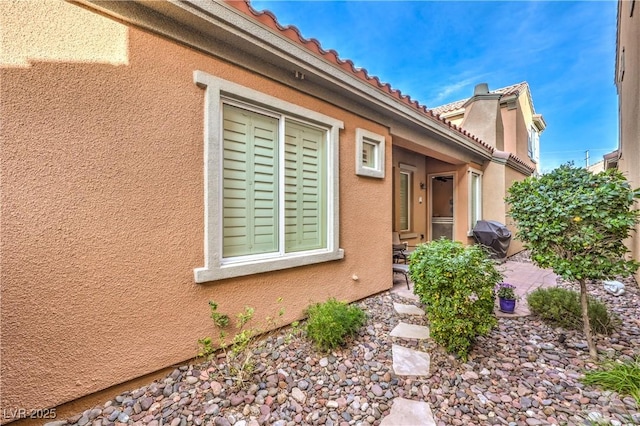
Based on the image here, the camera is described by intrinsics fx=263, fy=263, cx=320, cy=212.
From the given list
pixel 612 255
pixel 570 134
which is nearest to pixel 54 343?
pixel 612 255

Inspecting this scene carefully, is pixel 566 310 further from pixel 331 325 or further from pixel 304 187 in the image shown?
pixel 304 187

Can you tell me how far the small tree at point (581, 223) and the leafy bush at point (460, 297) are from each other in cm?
79

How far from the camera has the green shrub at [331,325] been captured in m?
3.34

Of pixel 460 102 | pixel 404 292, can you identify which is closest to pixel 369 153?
pixel 404 292

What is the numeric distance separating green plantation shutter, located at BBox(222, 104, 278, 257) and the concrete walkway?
89.7 inches

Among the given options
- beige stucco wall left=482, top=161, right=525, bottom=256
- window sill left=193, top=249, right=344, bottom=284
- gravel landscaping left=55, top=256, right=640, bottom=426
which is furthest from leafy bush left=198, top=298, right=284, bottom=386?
beige stucco wall left=482, top=161, right=525, bottom=256


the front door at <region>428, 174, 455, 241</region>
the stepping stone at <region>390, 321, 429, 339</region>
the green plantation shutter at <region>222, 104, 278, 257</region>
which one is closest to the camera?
the green plantation shutter at <region>222, 104, 278, 257</region>

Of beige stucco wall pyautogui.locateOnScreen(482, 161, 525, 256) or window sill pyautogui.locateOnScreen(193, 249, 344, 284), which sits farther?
beige stucco wall pyautogui.locateOnScreen(482, 161, 525, 256)

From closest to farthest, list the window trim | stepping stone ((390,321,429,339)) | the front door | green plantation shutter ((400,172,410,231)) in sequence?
stepping stone ((390,321,429,339))
the window trim
green plantation shutter ((400,172,410,231))
the front door

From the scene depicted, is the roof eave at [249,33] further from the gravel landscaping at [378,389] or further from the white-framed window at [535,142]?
the white-framed window at [535,142]

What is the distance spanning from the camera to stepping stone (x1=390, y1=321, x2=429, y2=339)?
3.82m

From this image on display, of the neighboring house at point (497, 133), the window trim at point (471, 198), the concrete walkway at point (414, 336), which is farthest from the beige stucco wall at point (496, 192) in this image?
the concrete walkway at point (414, 336)

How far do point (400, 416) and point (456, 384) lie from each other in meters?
0.84

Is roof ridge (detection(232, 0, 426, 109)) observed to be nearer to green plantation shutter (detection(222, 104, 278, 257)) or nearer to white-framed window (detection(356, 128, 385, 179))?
white-framed window (detection(356, 128, 385, 179))
